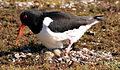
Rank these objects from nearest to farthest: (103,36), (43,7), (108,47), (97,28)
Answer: (108,47) → (103,36) → (97,28) → (43,7)

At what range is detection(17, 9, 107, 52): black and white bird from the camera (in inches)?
579

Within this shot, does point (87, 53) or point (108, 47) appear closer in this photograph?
point (87, 53)

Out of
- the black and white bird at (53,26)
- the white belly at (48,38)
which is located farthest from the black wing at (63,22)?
the white belly at (48,38)

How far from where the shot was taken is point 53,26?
1488 cm

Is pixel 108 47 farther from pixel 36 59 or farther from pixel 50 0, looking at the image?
pixel 50 0

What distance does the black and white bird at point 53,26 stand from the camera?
1472cm

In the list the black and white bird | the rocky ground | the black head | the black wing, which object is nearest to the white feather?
the black and white bird

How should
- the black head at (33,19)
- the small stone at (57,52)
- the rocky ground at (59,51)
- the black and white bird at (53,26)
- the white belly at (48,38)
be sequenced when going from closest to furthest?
the rocky ground at (59,51), the white belly at (48,38), the black and white bird at (53,26), the black head at (33,19), the small stone at (57,52)

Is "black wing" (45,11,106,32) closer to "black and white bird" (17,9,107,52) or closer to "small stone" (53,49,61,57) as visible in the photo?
"black and white bird" (17,9,107,52)

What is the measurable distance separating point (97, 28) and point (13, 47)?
23.1 feet

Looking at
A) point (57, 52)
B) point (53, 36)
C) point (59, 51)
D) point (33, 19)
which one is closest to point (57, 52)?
point (57, 52)

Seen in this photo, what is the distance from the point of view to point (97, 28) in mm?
22203

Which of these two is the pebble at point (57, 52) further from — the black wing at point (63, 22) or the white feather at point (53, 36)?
the black wing at point (63, 22)

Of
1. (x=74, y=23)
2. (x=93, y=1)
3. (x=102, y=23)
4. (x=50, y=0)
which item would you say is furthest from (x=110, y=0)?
(x=74, y=23)
